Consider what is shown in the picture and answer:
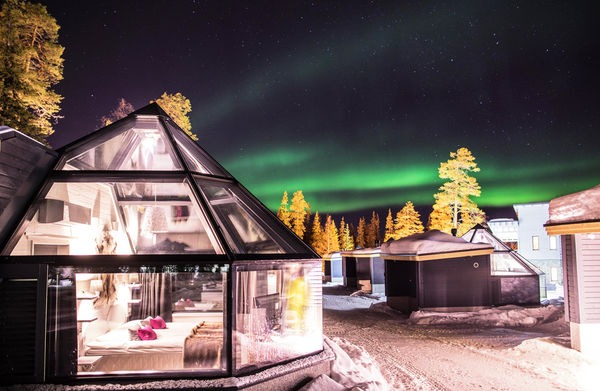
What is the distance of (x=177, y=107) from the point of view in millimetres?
18438

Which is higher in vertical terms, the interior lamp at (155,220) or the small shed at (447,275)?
the interior lamp at (155,220)

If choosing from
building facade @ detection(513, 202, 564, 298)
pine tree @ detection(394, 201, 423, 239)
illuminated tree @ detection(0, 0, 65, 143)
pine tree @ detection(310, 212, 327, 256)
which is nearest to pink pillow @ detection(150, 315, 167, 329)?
illuminated tree @ detection(0, 0, 65, 143)

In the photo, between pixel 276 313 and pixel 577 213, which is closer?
pixel 276 313

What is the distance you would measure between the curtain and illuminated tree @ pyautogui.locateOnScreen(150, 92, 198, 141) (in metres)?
9.98

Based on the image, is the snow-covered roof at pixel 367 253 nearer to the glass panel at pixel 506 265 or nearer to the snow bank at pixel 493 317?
the glass panel at pixel 506 265

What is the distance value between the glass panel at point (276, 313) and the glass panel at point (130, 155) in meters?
2.11

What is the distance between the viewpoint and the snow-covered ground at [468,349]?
624 cm

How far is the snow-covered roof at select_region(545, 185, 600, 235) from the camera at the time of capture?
718cm

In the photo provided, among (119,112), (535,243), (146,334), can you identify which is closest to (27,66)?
(119,112)

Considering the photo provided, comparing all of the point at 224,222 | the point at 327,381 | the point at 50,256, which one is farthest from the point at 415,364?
the point at 50,256

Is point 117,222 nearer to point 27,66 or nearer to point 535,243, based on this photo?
point 27,66

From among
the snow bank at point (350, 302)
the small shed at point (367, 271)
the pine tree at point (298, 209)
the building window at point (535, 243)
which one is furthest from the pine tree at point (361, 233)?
the snow bank at point (350, 302)

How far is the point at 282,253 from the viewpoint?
5215 millimetres

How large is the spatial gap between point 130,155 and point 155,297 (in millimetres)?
4847
